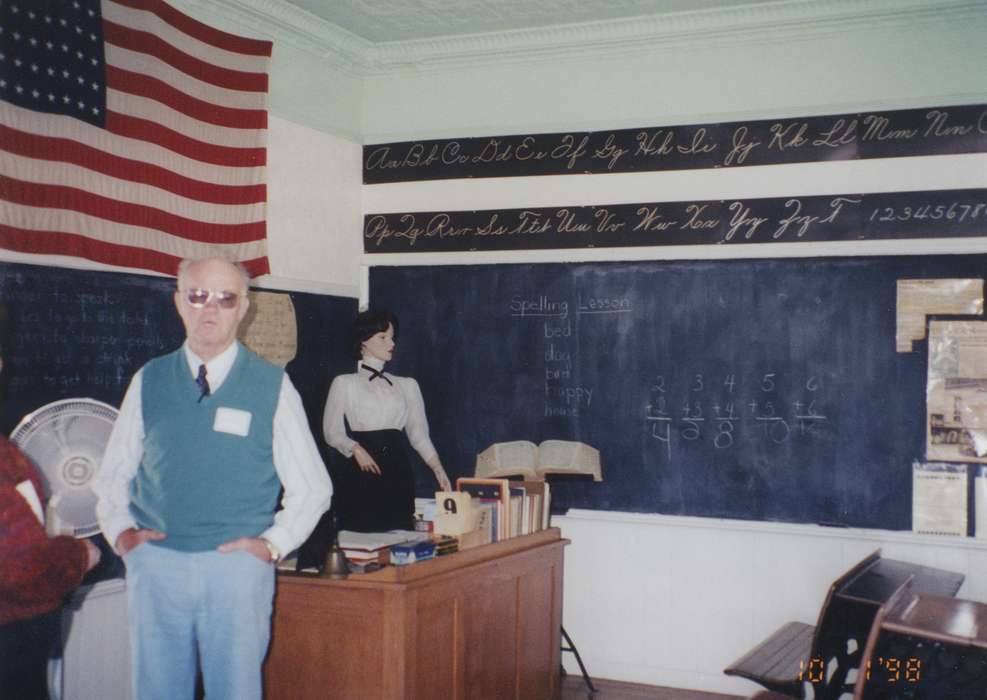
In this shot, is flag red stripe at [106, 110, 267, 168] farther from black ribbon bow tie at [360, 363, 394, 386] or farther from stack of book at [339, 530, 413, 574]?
stack of book at [339, 530, 413, 574]

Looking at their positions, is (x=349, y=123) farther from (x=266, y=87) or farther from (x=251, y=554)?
(x=251, y=554)

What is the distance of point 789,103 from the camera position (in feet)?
16.2

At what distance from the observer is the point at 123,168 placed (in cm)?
401

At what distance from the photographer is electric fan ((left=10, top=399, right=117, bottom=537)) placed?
306 cm

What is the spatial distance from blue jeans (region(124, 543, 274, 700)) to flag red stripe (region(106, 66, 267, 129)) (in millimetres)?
2132

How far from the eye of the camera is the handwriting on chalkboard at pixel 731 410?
15.9 ft

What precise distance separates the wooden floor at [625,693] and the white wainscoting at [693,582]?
58 millimetres

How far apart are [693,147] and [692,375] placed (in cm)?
120

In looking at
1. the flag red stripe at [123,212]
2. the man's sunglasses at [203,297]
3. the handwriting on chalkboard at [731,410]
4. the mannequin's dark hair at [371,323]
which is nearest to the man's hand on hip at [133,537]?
the man's sunglasses at [203,297]

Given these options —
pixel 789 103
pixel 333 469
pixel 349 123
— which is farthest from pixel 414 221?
pixel 789 103

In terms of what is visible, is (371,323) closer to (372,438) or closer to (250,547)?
(372,438)

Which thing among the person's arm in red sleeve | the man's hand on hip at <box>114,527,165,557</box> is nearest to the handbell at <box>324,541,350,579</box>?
the man's hand on hip at <box>114,527,165,557</box>

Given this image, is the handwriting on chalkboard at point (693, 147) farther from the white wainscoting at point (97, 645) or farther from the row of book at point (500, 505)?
the white wainscoting at point (97, 645)

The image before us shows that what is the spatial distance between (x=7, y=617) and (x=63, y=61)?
6.93 feet
